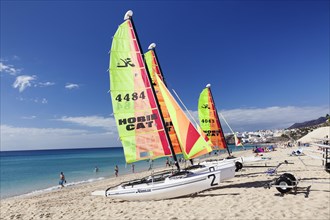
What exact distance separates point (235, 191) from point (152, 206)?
14.3 ft

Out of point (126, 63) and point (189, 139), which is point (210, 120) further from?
point (126, 63)

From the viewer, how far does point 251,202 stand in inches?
383

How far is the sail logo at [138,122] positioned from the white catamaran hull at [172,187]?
2889mm

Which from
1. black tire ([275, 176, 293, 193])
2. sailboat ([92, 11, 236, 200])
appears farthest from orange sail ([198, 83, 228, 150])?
black tire ([275, 176, 293, 193])

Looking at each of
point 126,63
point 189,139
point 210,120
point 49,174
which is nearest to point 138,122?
point 189,139

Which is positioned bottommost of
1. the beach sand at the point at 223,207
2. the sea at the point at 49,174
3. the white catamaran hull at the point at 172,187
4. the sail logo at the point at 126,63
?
the sea at the point at 49,174

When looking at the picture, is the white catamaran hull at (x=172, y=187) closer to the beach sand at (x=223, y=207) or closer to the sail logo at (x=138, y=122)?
the beach sand at (x=223, y=207)

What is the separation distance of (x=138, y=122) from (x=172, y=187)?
3.65m

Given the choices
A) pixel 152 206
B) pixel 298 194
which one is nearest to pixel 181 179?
pixel 152 206

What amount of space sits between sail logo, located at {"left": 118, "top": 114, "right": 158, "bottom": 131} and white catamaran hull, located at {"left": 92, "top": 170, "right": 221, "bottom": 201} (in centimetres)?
289

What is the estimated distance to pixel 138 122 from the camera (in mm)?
12484

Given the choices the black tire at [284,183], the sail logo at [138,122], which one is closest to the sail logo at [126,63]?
the sail logo at [138,122]

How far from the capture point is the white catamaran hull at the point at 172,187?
36.4 ft

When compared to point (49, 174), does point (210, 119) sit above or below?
above
